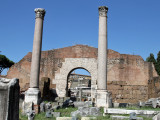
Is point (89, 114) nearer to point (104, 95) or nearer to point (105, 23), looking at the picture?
point (104, 95)

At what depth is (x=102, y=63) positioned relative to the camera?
11.2 m

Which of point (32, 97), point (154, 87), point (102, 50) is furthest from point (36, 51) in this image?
point (154, 87)

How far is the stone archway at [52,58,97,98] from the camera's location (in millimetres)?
18547

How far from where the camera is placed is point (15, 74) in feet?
64.2

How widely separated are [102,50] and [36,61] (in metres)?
3.65

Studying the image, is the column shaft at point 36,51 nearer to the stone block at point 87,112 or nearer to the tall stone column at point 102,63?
the tall stone column at point 102,63

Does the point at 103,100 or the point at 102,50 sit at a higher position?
the point at 102,50

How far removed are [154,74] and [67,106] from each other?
390 inches

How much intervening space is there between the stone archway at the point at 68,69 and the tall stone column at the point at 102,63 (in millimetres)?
7307

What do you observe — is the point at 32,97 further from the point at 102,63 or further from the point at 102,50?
the point at 102,50

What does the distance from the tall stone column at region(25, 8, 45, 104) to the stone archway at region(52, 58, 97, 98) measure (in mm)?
6896

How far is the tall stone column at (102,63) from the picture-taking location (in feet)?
34.6

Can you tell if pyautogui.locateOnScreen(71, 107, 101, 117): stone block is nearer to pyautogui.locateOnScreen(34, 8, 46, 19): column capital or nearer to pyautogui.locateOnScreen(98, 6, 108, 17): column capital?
pyautogui.locateOnScreen(98, 6, 108, 17): column capital

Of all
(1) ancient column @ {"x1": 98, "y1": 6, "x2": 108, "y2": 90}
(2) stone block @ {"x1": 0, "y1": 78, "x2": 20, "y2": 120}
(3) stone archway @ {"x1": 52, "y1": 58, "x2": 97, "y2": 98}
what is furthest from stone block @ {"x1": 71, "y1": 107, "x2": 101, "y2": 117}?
(3) stone archway @ {"x1": 52, "y1": 58, "x2": 97, "y2": 98}
